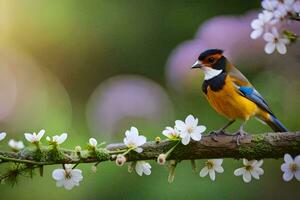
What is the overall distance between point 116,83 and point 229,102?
127cm

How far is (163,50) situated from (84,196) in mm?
697

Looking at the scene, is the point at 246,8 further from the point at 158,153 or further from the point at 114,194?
the point at 158,153

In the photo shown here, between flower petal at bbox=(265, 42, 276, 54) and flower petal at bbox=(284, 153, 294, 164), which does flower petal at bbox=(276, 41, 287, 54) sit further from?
flower petal at bbox=(284, 153, 294, 164)

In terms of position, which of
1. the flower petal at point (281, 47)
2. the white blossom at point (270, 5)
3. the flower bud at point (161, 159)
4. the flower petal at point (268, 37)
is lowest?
the flower bud at point (161, 159)

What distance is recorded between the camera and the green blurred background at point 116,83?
158 cm

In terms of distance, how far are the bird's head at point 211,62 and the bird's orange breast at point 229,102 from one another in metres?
0.03

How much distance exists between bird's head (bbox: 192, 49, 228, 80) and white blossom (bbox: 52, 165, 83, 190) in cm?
18

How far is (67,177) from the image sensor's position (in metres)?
0.60

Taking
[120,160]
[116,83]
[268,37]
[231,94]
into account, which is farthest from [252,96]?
[116,83]

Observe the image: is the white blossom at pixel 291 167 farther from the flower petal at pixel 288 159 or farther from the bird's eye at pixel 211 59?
the bird's eye at pixel 211 59

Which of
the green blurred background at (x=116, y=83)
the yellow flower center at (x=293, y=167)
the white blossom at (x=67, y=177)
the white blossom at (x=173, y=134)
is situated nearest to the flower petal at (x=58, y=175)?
the white blossom at (x=67, y=177)

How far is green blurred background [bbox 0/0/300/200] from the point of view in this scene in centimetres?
158

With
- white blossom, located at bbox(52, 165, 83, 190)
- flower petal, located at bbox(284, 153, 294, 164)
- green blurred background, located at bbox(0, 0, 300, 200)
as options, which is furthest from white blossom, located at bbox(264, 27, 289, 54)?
green blurred background, located at bbox(0, 0, 300, 200)

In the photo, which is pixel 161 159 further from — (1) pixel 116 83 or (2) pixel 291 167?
(1) pixel 116 83
